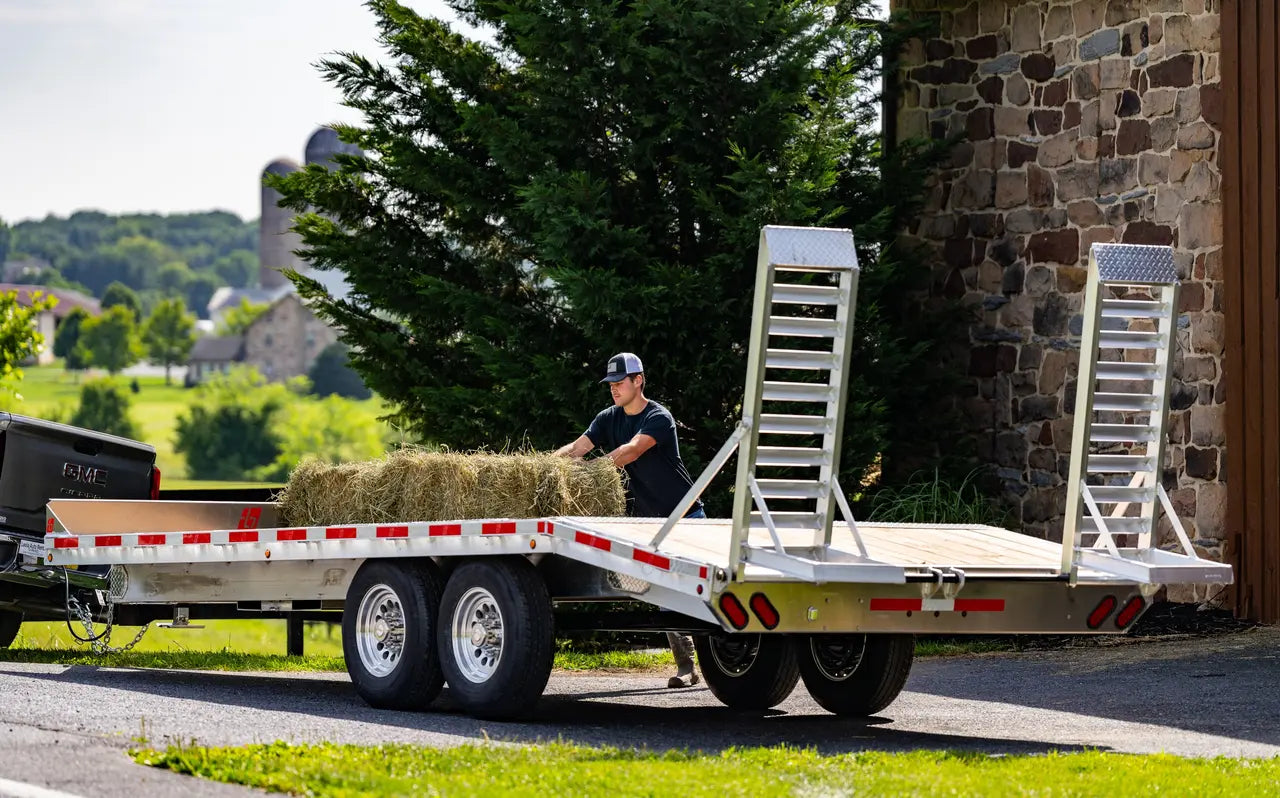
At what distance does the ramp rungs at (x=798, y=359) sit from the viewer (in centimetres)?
870

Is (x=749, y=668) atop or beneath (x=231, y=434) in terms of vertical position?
beneath

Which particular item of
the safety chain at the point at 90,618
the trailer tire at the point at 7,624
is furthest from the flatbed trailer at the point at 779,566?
the trailer tire at the point at 7,624

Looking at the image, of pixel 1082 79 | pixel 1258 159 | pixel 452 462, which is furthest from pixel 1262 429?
pixel 452 462

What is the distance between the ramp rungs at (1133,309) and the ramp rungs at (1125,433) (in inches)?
22.1

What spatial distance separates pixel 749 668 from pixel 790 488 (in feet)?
9.72

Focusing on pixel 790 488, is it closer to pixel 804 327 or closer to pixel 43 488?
pixel 804 327

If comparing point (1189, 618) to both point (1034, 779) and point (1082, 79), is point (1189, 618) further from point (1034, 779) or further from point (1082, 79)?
point (1034, 779)

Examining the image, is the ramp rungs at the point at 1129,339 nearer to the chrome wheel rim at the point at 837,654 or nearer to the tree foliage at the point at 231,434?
the chrome wheel rim at the point at 837,654

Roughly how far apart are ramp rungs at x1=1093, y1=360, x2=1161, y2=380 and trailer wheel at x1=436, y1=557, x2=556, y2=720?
3.04 m

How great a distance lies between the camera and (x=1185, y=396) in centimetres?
1598

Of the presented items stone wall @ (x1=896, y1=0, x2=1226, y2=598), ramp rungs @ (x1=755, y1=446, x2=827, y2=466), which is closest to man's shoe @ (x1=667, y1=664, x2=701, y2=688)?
ramp rungs @ (x1=755, y1=446, x2=827, y2=466)

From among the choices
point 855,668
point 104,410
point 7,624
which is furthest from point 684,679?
point 104,410

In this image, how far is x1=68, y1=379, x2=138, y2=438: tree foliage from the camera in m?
160

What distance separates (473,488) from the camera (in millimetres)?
10531
